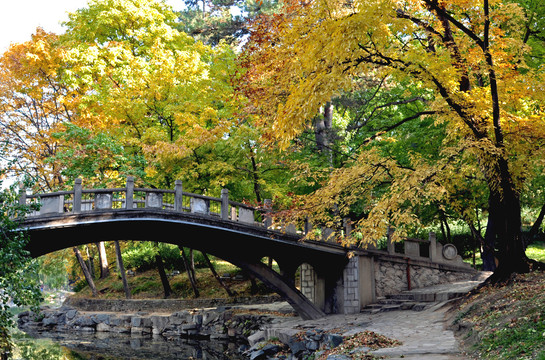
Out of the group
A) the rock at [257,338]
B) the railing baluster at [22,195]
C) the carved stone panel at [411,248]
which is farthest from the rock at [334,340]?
the railing baluster at [22,195]

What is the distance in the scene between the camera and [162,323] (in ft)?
82.4

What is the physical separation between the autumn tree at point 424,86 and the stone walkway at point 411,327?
241 cm

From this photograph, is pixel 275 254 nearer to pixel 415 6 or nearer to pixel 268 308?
pixel 268 308

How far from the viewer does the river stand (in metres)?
18.7

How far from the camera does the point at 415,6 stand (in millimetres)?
13438

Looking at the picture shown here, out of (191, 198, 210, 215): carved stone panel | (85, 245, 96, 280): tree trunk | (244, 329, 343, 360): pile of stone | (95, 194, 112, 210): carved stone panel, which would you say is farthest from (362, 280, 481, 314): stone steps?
(85, 245, 96, 280): tree trunk

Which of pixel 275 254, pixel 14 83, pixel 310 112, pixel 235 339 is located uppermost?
pixel 14 83

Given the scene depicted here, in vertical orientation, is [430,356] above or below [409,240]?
below

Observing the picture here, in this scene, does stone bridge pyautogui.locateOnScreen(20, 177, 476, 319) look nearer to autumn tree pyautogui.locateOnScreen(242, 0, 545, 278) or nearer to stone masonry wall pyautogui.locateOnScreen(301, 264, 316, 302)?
stone masonry wall pyautogui.locateOnScreen(301, 264, 316, 302)

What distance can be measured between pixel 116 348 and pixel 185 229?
253 inches

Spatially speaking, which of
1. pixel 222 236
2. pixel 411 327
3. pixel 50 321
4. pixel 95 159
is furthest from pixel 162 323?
pixel 411 327

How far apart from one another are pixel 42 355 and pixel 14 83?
12.3 meters

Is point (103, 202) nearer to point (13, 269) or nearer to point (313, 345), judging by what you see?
point (13, 269)

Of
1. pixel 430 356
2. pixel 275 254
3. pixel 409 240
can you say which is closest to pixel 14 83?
pixel 275 254
